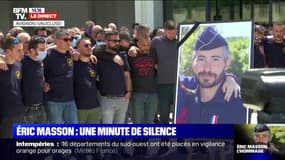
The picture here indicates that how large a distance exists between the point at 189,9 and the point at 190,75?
14913 mm

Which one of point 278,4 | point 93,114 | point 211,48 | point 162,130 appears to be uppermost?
point 278,4

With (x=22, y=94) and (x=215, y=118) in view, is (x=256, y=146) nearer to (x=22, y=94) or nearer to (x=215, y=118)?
(x=215, y=118)

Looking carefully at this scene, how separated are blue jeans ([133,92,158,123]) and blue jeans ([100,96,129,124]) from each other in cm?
Answer: 32

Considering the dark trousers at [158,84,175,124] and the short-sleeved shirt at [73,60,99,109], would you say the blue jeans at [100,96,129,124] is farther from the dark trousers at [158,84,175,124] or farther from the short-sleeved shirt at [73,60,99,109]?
Result: the dark trousers at [158,84,175,124]

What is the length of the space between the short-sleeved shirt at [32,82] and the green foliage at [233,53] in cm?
204

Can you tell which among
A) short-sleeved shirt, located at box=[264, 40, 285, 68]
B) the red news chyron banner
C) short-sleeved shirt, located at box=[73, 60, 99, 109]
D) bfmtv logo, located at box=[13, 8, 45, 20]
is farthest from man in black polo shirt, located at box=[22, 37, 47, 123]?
bfmtv logo, located at box=[13, 8, 45, 20]

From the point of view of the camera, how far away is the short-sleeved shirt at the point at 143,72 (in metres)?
8.71

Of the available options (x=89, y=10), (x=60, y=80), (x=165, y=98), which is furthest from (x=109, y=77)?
(x=89, y=10)

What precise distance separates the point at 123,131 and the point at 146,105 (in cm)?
566

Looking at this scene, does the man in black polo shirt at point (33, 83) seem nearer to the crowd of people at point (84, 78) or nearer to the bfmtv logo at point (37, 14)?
the crowd of people at point (84, 78)

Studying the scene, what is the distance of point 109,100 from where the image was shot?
8.37 metres

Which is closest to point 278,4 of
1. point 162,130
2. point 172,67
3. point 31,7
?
point 31,7

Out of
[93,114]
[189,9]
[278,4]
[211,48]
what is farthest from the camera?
[189,9]

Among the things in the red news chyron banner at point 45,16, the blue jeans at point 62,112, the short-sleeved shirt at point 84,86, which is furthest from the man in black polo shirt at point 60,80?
the red news chyron banner at point 45,16
